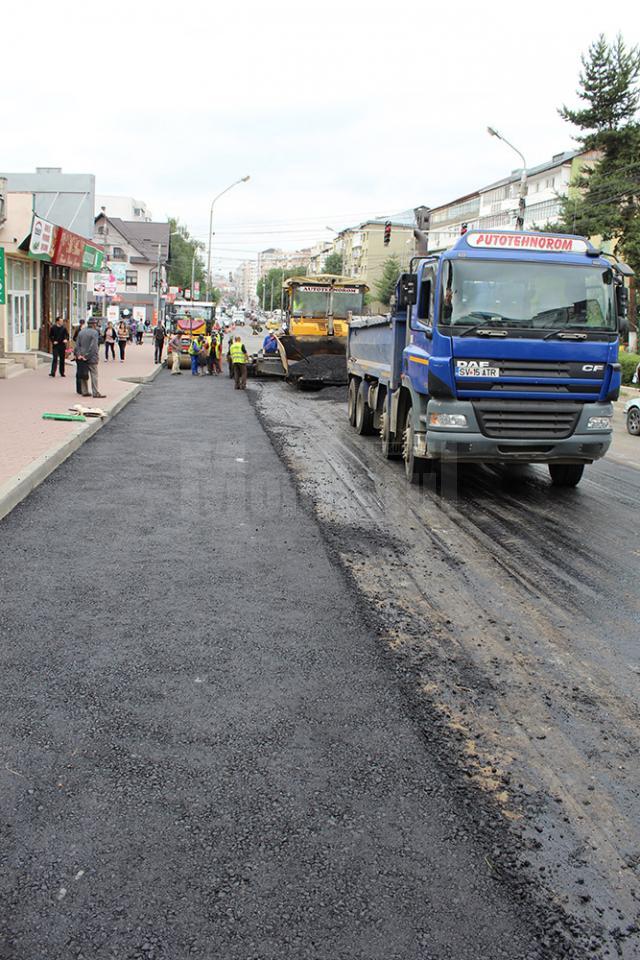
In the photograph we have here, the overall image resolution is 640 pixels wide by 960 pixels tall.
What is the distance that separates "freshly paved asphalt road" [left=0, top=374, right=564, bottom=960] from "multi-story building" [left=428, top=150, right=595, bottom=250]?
50.2 m

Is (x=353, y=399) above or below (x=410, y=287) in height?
below

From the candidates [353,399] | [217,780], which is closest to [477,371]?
[217,780]

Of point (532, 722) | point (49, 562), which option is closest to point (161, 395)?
point (49, 562)

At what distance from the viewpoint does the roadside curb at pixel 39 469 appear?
877 cm

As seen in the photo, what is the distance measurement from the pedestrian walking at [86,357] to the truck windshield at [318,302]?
26.8 ft

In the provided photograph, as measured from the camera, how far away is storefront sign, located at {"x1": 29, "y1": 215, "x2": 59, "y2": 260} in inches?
1065

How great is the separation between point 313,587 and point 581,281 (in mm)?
5559

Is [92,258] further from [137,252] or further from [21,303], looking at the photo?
[137,252]

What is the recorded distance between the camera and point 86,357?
1842 cm

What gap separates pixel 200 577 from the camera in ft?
21.9

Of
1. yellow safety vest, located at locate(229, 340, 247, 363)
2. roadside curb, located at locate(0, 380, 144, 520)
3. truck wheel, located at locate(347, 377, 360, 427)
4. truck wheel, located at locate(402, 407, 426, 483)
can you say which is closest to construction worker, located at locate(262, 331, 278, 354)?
yellow safety vest, located at locate(229, 340, 247, 363)

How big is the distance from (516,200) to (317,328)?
4914cm

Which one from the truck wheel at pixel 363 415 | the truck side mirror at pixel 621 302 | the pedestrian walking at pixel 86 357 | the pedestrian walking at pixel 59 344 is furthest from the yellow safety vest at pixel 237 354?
the truck side mirror at pixel 621 302

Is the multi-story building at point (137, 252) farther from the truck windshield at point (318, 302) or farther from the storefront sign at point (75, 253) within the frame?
the truck windshield at point (318, 302)
